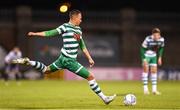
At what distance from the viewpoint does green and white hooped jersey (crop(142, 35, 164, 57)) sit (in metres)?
23.0

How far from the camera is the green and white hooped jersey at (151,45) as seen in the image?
23.0m

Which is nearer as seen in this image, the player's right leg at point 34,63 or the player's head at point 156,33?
the player's right leg at point 34,63

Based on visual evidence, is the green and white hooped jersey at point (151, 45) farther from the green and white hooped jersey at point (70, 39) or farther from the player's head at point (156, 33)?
the green and white hooped jersey at point (70, 39)

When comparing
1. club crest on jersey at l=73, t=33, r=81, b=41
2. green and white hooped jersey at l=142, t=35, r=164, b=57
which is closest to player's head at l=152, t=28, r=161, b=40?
green and white hooped jersey at l=142, t=35, r=164, b=57

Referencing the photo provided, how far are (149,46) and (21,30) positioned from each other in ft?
77.3

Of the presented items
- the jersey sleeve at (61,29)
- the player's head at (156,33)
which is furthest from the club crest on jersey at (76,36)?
the player's head at (156,33)

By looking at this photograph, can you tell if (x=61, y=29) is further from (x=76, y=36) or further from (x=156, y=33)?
(x=156, y=33)

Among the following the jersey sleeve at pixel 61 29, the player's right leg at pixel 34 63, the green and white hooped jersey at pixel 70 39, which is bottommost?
the player's right leg at pixel 34 63

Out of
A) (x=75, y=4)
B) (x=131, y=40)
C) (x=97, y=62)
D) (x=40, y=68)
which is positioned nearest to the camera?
(x=40, y=68)

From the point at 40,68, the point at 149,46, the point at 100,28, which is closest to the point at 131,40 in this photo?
the point at 100,28

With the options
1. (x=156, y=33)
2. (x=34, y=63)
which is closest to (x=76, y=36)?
(x=34, y=63)

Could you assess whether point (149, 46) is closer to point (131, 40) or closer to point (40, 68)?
point (40, 68)

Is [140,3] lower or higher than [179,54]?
higher

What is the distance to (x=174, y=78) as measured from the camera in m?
41.8
